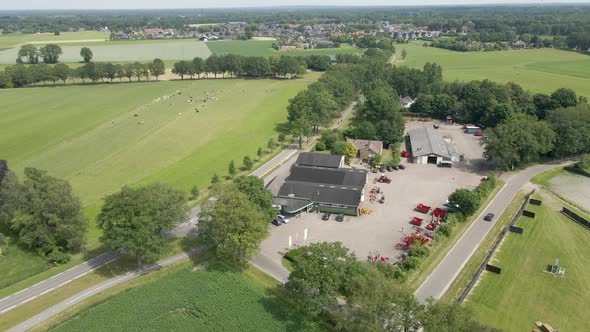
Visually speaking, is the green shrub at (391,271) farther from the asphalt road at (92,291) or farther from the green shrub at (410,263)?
the asphalt road at (92,291)

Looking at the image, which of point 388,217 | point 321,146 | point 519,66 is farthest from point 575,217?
point 519,66

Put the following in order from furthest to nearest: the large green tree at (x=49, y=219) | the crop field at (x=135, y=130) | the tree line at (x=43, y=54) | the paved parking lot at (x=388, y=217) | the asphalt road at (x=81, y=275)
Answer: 1. the tree line at (x=43, y=54)
2. the crop field at (x=135, y=130)
3. the paved parking lot at (x=388, y=217)
4. the large green tree at (x=49, y=219)
5. the asphalt road at (x=81, y=275)

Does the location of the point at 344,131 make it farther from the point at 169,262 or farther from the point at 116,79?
the point at 116,79

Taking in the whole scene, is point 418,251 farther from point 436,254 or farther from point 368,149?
point 368,149

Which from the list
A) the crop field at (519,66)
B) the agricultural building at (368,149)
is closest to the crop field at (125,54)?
the crop field at (519,66)

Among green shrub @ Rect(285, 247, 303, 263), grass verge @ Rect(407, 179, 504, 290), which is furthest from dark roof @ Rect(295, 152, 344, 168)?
green shrub @ Rect(285, 247, 303, 263)

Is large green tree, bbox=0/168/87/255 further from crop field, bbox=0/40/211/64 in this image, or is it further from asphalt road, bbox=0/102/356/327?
crop field, bbox=0/40/211/64

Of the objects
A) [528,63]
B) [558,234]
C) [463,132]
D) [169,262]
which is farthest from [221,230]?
[528,63]
